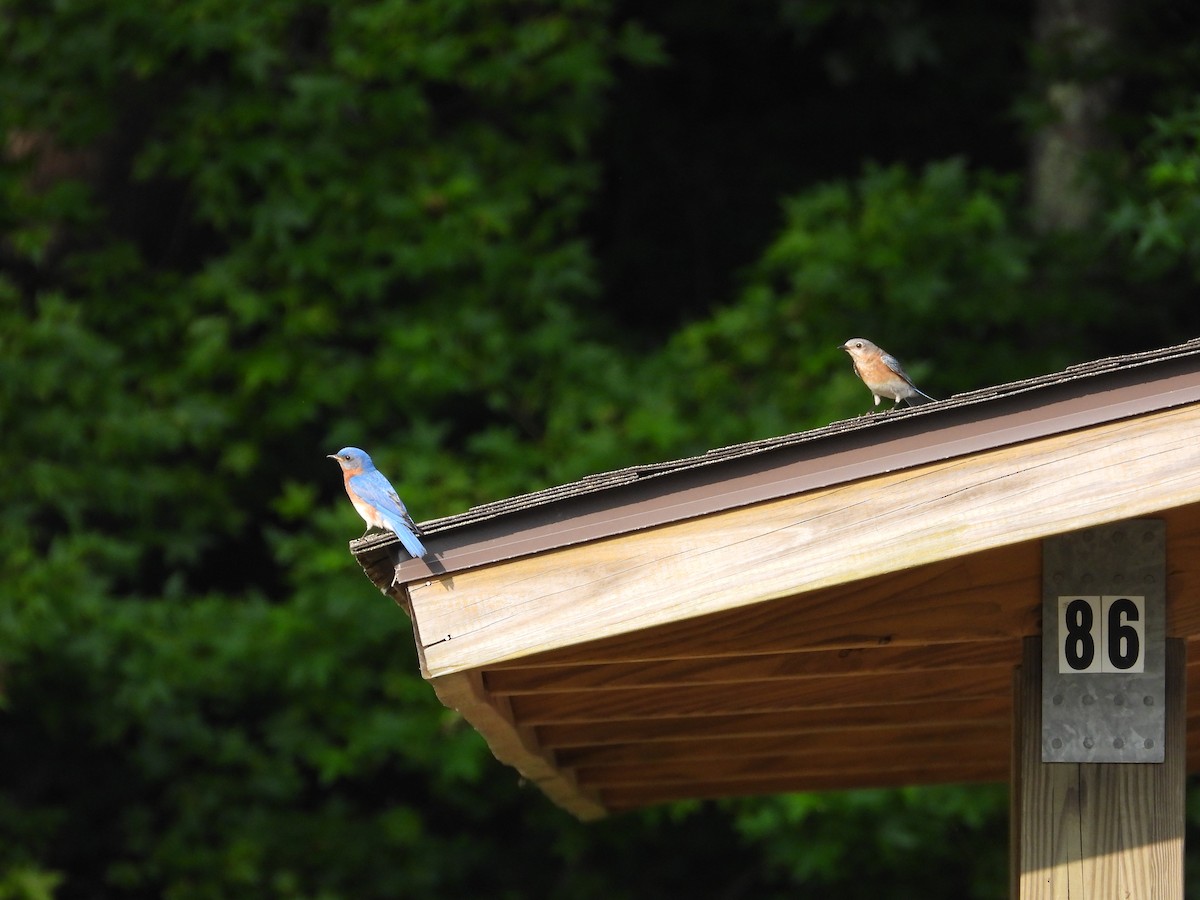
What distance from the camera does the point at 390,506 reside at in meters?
2.62

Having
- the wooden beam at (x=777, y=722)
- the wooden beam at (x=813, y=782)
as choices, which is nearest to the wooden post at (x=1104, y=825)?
the wooden beam at (x=777, y=722)

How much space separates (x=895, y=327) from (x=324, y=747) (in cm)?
320

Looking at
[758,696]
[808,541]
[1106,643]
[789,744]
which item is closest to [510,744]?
[758,696]

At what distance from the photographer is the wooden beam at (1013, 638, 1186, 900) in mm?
2318

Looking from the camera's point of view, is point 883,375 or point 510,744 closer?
point 510,744

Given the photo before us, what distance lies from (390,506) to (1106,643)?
1070 mm

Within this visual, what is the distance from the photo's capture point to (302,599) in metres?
7.41

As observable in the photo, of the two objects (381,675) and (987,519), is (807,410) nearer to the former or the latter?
(381,675)

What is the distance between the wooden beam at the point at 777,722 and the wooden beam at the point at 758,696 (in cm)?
11

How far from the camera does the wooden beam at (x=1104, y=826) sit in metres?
2.32

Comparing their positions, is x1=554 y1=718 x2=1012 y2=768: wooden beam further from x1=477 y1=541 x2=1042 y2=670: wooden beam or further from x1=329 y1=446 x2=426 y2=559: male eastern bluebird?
x1=477 y1=541 x2=1042 y2=670: wooden beam

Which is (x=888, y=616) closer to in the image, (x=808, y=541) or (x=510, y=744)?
(x=808, y=541)

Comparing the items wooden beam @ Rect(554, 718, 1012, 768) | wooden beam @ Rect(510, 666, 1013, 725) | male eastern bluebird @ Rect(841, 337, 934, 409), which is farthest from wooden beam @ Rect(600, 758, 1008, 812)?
male eastern bluebird @ Rect(841, 337, 934, 409)

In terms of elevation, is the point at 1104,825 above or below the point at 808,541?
below
